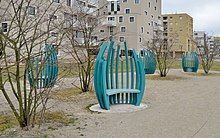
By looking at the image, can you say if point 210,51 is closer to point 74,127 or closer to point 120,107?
point 120,107

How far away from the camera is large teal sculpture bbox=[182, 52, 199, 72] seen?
2498 centimetres

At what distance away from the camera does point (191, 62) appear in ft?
82.7

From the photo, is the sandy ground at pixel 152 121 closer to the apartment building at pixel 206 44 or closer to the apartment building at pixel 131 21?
the apartment building at pixel 206 44

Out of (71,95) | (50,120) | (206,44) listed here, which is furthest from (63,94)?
(206,44)

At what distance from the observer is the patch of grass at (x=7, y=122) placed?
6.62 m

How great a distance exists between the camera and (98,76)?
28.3 feet

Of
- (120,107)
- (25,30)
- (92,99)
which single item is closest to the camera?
(25,30)

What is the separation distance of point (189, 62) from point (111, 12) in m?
32.4

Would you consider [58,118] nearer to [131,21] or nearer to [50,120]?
[50,120]

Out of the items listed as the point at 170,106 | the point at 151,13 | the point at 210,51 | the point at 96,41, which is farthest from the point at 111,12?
the point at 170,106

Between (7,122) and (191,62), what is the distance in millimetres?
20116

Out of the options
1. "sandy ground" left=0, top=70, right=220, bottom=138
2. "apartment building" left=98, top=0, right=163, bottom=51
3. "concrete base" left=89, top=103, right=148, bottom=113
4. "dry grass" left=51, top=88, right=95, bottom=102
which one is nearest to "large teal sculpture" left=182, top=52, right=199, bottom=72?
Result: "dry grass" left=51, top=88, right=95, bottom=102

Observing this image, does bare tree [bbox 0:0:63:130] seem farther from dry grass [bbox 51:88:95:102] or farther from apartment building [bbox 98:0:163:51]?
apartment building [bbox 98:0:163:51]

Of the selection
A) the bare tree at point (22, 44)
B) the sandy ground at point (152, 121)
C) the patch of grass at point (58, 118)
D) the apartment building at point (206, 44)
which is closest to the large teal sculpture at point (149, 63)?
the apartment building at point (206, 44)
